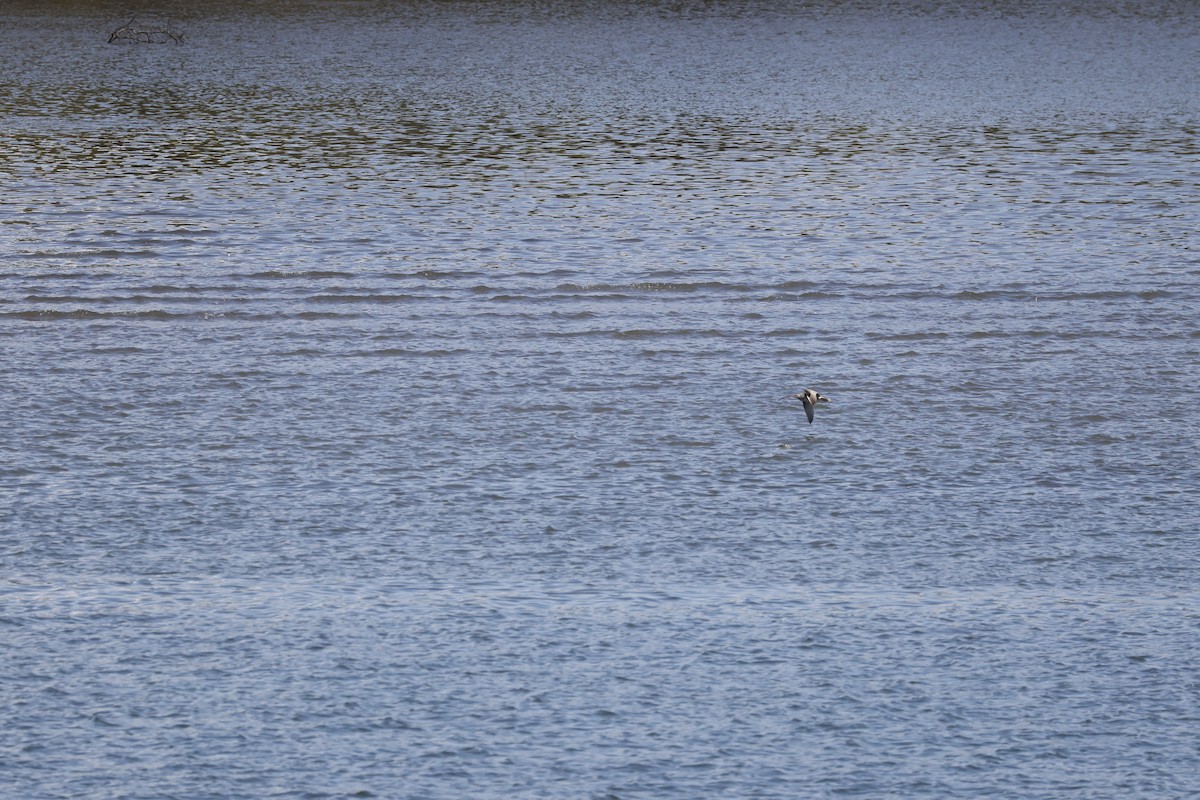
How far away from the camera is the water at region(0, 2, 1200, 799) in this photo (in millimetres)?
4316

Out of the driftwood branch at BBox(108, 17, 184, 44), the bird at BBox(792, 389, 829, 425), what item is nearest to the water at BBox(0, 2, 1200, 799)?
the bird at BBox(792, 389, 829, 425)

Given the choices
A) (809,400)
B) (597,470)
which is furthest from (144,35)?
(597,470)

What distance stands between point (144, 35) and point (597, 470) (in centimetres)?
1844

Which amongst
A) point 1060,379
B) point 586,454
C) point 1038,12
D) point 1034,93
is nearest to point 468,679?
point 586,454

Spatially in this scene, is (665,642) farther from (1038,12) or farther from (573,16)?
(1038,12)

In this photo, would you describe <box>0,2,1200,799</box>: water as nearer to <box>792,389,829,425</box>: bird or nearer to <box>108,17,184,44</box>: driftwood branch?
<box>792,389,829,425</box>: bird

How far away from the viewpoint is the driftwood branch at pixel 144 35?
22297 millimetres

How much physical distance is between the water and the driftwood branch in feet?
29.8

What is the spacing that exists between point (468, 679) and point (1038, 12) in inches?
940

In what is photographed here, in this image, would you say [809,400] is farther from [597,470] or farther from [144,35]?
[144,35]

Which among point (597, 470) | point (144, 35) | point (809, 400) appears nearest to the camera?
point (597, 470)

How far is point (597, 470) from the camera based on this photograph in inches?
243

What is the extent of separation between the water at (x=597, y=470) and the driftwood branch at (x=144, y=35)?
9.07 m

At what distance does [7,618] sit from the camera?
16.1 feet
